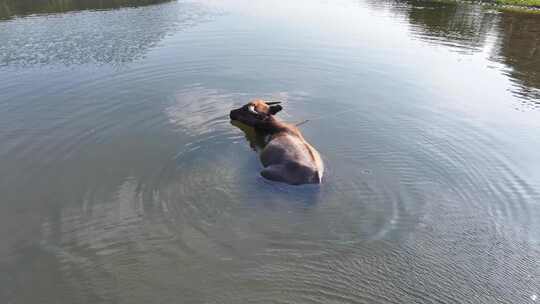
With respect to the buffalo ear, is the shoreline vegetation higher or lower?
higher

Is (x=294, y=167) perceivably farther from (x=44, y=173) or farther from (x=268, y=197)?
(x=44, y=173)

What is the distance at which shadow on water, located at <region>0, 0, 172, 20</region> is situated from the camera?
26.2m

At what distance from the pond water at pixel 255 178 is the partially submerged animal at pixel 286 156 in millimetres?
250

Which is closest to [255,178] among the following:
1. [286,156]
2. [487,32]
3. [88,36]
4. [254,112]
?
[286,156]

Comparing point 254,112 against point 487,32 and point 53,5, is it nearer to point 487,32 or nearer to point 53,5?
point 487,32

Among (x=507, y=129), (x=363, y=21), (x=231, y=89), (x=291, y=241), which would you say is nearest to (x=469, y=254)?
(x=291, y=241)

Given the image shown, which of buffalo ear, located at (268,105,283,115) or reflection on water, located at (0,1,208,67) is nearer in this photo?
buffalo ear, located at (268,105,283,115)

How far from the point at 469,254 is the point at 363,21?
23738 mm

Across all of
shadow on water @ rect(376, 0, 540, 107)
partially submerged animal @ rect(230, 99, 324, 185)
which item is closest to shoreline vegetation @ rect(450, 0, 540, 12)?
shadow on water @ rect(376, 0, 540, 107)

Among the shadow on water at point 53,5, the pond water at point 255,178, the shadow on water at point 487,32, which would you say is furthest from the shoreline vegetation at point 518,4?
the shadow on water at point 53,5

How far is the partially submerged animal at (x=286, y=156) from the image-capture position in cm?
864

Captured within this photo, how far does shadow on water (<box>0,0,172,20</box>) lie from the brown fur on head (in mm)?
19713

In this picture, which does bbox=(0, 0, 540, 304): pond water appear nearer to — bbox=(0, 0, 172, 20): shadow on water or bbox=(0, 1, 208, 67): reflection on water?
bbox=(0, 1, 208, 67): reflection on water

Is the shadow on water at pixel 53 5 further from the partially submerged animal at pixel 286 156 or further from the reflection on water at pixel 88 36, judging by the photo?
the partially submerged animal at pixel 286 156
